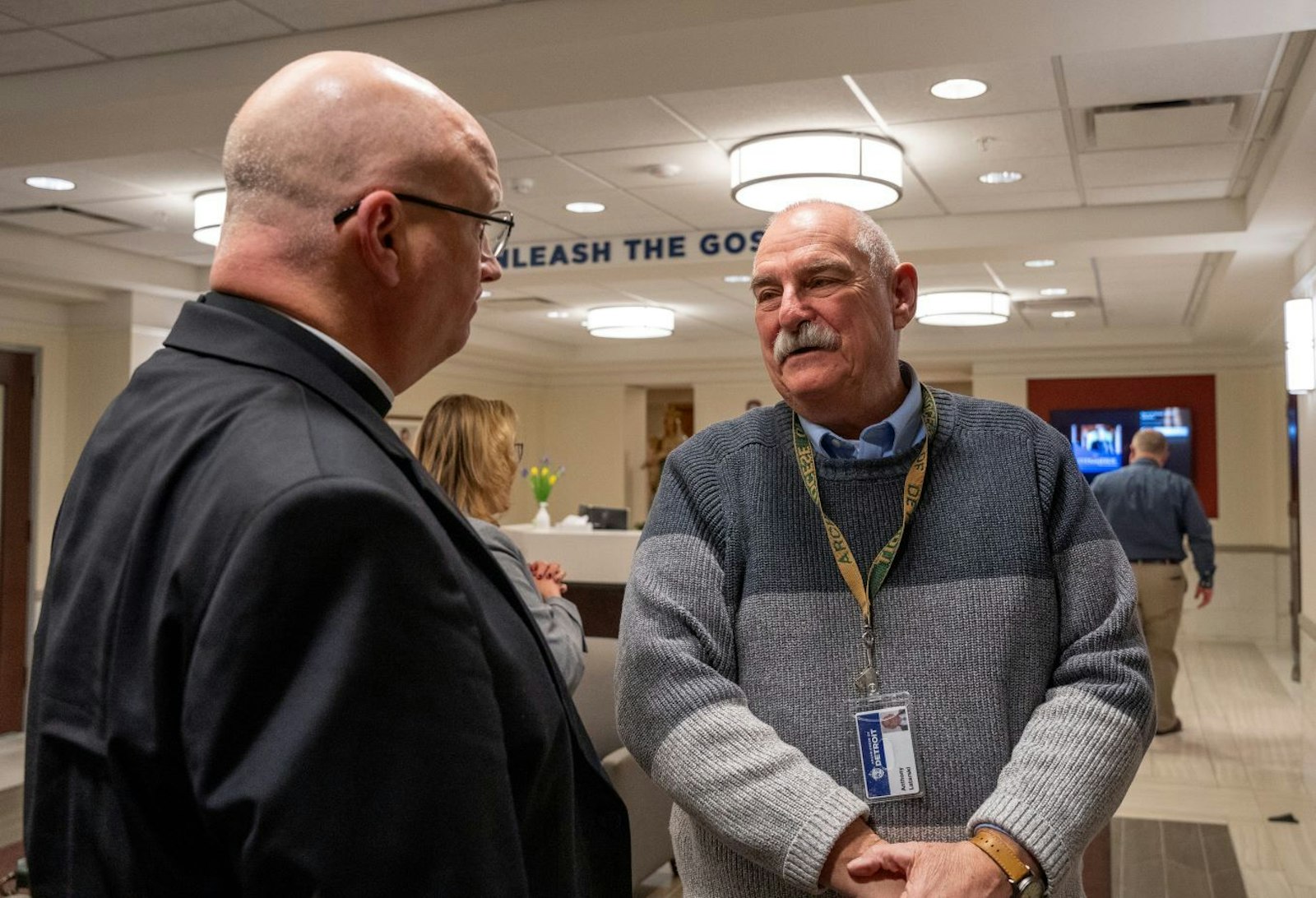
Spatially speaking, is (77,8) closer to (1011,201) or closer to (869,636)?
(869,636)

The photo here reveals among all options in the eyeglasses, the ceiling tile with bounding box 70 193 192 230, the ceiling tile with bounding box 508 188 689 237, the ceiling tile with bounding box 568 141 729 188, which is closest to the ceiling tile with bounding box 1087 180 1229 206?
the ceiling tile with bounding box 568 141 729 188

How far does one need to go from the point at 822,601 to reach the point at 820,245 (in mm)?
507

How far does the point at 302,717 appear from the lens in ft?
2.64

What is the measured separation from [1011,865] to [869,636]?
1.08 ft

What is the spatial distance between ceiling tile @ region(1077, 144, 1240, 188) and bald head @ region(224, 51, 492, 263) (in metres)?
5.25

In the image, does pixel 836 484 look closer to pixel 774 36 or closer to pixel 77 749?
pixel 77 749

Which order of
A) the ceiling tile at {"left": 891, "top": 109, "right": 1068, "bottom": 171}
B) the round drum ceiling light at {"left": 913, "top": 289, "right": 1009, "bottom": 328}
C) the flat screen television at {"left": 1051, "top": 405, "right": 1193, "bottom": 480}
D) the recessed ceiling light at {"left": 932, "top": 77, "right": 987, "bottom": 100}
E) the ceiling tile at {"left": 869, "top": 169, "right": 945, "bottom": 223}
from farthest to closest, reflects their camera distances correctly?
the flat screen television at {"left": 1051, "top": 405, "right": 1193, "bottom": 480}, the round drum ceiling light at {"left": 913, "top": 289, "right": 1009, "bottom": 328}, the ceiling tile at {"left": 869, "top": 169, "right": 945, "bottom": 223}, the ceiling tile at {"left": 891, "top": 109, "right": 1068, "bottom": 171}, the recessed ceiling light at {"left": 932, "top": 77, "right": 987, "bottom": 100}

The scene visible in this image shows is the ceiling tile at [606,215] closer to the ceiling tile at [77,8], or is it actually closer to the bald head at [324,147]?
the ceiling tile at [77,8]

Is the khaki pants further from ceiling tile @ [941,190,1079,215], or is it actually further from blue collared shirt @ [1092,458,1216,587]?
ceiling tile @ [941,190,1079,215]

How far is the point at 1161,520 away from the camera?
7211 mm

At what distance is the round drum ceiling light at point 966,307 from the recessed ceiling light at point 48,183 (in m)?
6.36

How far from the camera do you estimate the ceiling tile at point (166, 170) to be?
Answer: 5.71 metres

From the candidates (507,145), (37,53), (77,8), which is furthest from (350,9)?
(507,145)

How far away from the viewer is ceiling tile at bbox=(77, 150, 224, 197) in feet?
18.7
